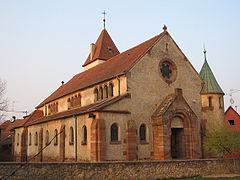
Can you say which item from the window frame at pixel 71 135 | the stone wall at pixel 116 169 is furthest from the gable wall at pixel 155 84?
the window frame at pixel 71 135

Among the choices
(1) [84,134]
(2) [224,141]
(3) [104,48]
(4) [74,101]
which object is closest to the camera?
(2) [224,141]

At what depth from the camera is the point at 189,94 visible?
1271 inches

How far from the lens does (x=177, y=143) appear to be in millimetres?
30500

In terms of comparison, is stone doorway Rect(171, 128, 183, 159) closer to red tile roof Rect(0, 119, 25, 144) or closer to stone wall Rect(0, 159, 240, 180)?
stone wall Rect(0, 159, 240, 180)

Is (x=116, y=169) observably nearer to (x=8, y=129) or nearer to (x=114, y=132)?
(x=114, y=132)

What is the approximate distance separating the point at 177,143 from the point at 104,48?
26.5 m

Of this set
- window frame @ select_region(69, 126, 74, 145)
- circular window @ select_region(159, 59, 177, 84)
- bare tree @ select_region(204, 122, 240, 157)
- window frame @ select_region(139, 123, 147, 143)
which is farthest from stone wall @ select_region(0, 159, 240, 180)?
window frame @ select_region(69, 126, 74, 145)

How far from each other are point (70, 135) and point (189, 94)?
13.6 m

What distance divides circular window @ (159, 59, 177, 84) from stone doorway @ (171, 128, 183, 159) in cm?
523

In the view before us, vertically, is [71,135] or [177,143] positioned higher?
[71,135]

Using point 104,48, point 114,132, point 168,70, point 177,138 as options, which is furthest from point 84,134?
point 104,48

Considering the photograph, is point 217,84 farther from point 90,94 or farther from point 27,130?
point 27,130

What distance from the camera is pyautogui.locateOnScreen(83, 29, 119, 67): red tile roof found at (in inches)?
2001

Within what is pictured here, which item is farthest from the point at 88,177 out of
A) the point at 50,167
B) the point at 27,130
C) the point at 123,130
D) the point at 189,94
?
the point at 27,130
